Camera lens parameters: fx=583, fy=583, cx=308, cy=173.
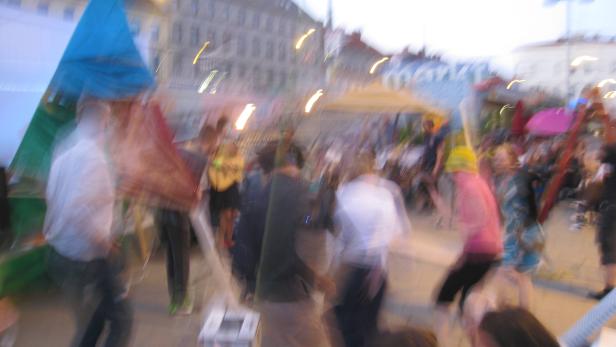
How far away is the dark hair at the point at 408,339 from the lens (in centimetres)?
187

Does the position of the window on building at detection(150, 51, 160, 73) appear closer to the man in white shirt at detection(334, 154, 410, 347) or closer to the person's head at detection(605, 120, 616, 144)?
the man in white shirt at detection(334, 154, 410, 347)

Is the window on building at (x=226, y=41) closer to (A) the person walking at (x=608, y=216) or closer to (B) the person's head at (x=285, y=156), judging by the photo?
(B) the person's head at (x=285, y=156)

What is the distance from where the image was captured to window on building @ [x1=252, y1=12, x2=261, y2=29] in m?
4.36

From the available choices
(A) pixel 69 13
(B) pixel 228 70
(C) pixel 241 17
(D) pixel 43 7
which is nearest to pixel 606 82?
(C) pixel 241 17

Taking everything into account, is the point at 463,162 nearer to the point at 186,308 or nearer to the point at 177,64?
the point at 177,64

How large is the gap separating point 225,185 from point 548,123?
6.53 metres

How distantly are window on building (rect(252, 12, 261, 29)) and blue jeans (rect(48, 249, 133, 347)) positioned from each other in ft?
6.75

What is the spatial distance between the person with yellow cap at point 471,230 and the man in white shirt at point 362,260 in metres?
0.74

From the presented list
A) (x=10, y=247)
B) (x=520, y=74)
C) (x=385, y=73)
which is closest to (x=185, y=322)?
(x=10, y=247)

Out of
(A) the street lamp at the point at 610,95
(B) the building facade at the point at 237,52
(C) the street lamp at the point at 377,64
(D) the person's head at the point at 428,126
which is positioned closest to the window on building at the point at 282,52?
(B) the building facade at the point at 237,52

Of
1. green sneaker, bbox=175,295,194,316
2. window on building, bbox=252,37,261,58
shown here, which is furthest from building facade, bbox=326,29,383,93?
green sneaker, bbox=175,295,194,316

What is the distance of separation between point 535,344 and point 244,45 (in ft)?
10.4

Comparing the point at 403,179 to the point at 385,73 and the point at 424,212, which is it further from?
the point at 385,73

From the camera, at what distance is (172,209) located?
15.3ft
